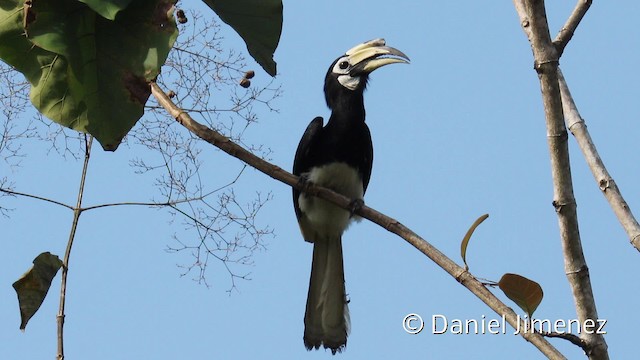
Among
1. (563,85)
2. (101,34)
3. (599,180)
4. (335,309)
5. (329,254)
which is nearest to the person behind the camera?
(101,34)

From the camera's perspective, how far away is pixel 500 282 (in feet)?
5.00

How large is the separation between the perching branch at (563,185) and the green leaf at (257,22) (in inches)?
15.6

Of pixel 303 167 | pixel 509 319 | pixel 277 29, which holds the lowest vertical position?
pixel 509 319

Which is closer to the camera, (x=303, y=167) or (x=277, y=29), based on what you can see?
(x=277, y=29)

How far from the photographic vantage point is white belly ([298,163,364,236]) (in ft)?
12.2

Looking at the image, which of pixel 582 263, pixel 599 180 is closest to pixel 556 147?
pixel 582 263

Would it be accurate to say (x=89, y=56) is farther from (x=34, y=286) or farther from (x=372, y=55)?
(x=372, y=55)

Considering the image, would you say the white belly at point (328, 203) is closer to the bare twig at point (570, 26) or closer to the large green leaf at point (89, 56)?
the bare twig at point (570, 26)

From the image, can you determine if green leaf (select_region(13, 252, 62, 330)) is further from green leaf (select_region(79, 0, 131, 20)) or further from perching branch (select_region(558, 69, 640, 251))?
perching branch (select_region(558, 69, 640, 251))

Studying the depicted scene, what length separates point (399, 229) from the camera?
1.69 m

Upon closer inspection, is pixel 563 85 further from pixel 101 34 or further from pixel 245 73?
pixel 101 34

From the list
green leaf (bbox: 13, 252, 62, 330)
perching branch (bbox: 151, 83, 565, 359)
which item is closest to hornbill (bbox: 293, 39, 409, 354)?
perching branch (bbox: 151, 83, 565, 359)

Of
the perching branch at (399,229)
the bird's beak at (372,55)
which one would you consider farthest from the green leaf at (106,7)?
the bird's beak at (372,55)

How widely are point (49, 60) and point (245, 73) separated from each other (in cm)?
105
